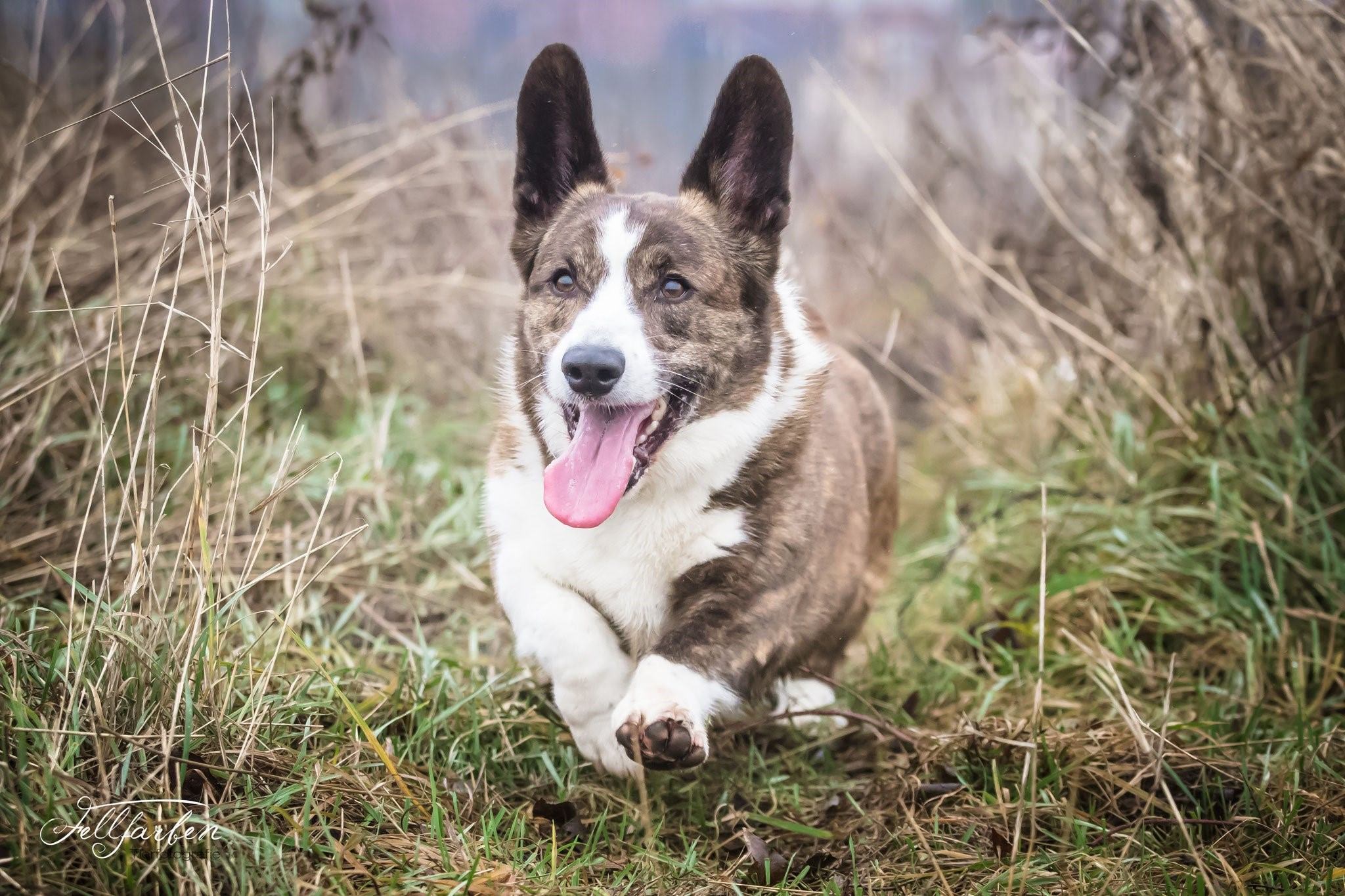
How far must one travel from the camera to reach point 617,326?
2646 millimetres

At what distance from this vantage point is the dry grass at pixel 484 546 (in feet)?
7.39

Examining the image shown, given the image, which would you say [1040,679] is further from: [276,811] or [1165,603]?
[276,811]

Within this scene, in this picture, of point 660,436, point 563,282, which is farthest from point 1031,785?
point 563,282

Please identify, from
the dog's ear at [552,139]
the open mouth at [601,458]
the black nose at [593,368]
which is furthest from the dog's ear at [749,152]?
the black nose at [593,368]

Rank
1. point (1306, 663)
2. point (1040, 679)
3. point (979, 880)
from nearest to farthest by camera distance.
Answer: point (979, 880) < point (1040, 679) < point (1306, 663)

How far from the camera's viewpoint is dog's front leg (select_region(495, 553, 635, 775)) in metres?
2.66

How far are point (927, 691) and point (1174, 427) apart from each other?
1.60 meters

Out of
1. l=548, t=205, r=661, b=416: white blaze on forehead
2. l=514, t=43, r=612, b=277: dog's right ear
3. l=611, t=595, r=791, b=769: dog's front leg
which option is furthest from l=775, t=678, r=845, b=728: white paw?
l=514, t=43, r=612, b=277: dog's right ear

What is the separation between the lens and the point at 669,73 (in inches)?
161

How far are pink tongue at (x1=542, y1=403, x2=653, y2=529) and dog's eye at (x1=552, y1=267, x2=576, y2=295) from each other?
15.0 inches

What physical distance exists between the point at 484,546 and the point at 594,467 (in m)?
1.63

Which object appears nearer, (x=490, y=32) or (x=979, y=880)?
(x=979, y=880)

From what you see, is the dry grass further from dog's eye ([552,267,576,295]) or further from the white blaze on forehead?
dog's eye ([552,267,576,295])

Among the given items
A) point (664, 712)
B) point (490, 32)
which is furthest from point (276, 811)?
point (490, 32)
